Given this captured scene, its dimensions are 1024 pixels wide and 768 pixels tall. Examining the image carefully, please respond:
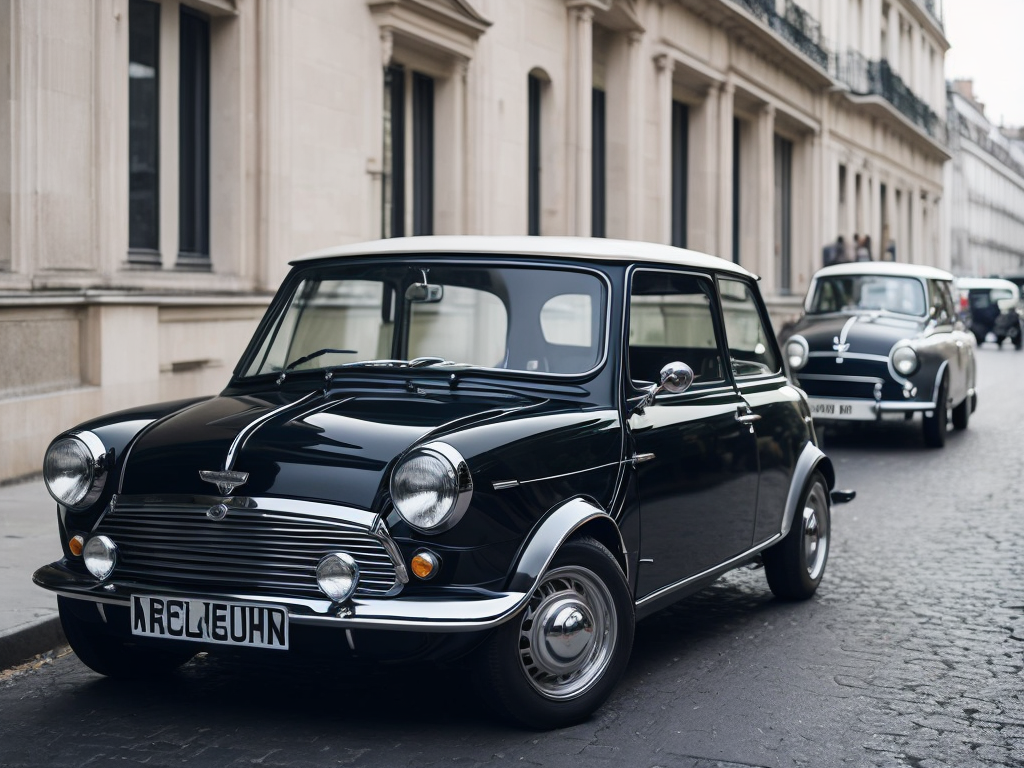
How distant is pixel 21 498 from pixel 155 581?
17.9 feet

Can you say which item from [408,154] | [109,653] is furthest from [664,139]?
[109,653]

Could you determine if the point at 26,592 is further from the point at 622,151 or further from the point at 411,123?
the point at 622,151

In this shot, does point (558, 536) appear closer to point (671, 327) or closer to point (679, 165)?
point (671, 327)

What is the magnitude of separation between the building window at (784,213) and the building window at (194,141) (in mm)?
23214

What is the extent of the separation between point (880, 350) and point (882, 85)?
29086 mm

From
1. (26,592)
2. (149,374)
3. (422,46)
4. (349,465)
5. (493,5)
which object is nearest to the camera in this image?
(349,465)

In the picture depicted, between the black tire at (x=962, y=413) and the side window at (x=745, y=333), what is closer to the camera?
the side window at (x=745, y=333)

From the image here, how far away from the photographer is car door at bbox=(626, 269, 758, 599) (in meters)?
5.33

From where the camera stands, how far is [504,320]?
538cm

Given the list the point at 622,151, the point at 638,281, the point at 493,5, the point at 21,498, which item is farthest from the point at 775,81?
the point at 638,281

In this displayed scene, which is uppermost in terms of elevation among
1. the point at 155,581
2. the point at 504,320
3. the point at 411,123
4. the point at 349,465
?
the point at 411,123

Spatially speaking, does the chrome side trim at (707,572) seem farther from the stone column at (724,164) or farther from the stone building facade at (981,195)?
the stone building facade at (981,195)

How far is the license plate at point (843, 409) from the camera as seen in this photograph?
14.2m

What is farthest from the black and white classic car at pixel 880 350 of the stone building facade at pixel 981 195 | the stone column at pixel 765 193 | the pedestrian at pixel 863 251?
the stone building facade at pixel 981 195
